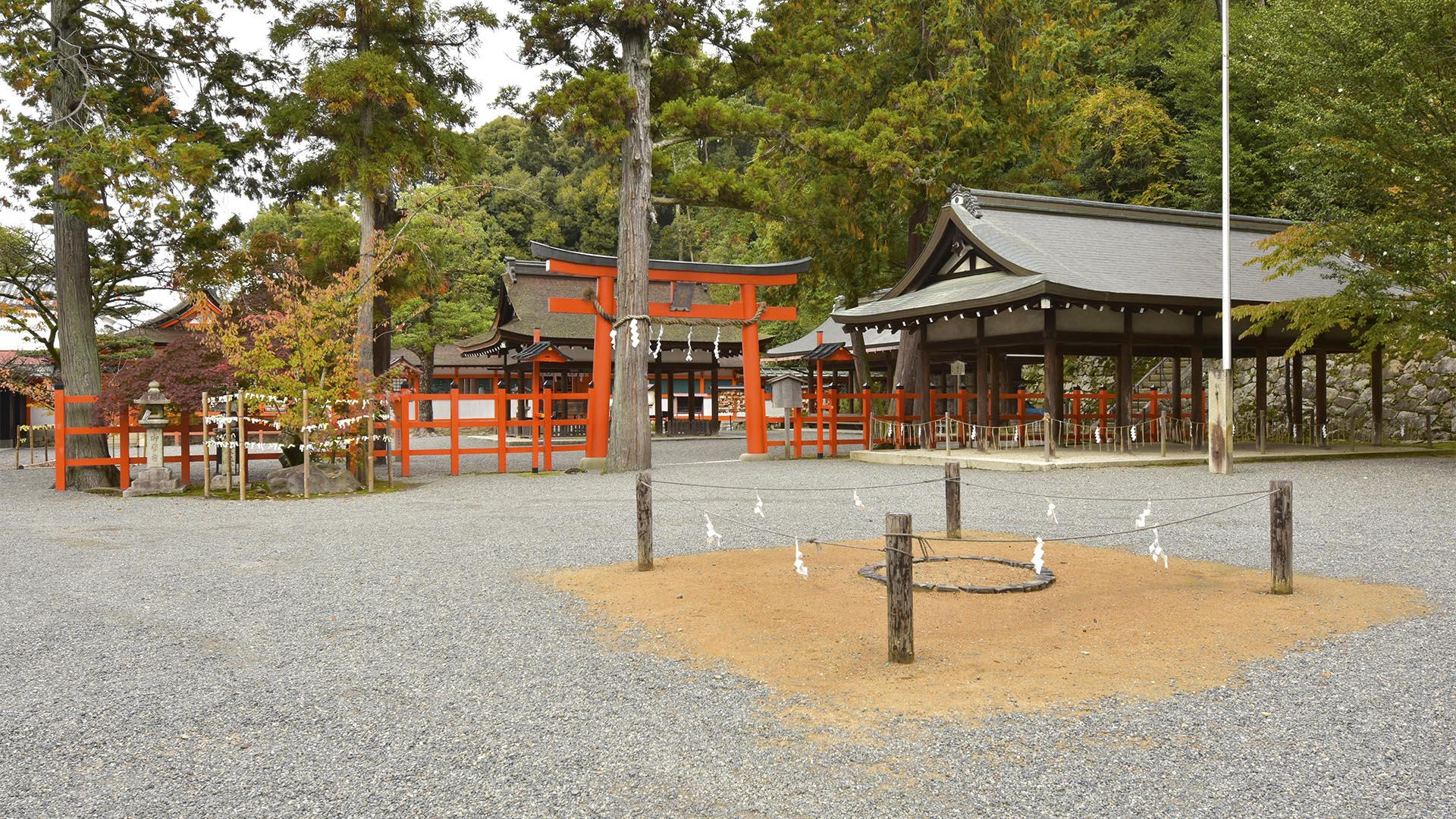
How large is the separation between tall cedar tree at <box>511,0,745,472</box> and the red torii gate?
0.64 meters

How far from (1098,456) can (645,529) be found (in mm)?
10794

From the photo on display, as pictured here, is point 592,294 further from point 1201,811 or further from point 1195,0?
point 1195,0

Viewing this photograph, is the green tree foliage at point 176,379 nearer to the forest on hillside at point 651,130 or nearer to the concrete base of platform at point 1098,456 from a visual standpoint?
the forest on hillside at point 651,130

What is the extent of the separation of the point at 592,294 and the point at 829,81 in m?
7.97

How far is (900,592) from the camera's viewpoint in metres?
4.62

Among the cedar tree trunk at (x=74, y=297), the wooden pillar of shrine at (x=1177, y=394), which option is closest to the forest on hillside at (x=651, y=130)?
the cedar tree trunk at (x=74, y=297)

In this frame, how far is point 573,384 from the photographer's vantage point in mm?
32219

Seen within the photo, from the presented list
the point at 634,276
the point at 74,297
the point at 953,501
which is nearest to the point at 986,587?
the point at 953,501

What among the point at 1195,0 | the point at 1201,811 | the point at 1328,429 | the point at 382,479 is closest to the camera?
the point at 1201,811

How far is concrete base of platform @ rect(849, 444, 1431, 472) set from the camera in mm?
14578

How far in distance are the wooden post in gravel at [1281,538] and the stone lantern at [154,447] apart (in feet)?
44.3

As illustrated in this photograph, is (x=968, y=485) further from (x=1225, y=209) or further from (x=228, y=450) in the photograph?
(x=228, y=450)

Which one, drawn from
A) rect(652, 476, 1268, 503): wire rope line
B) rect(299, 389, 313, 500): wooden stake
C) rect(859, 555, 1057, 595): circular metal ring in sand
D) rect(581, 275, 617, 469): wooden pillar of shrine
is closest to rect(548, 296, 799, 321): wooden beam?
rect(581, 275, 617, 469): wooden pillar of shrine

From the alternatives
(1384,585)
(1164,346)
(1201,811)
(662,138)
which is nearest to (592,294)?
(662,138)
